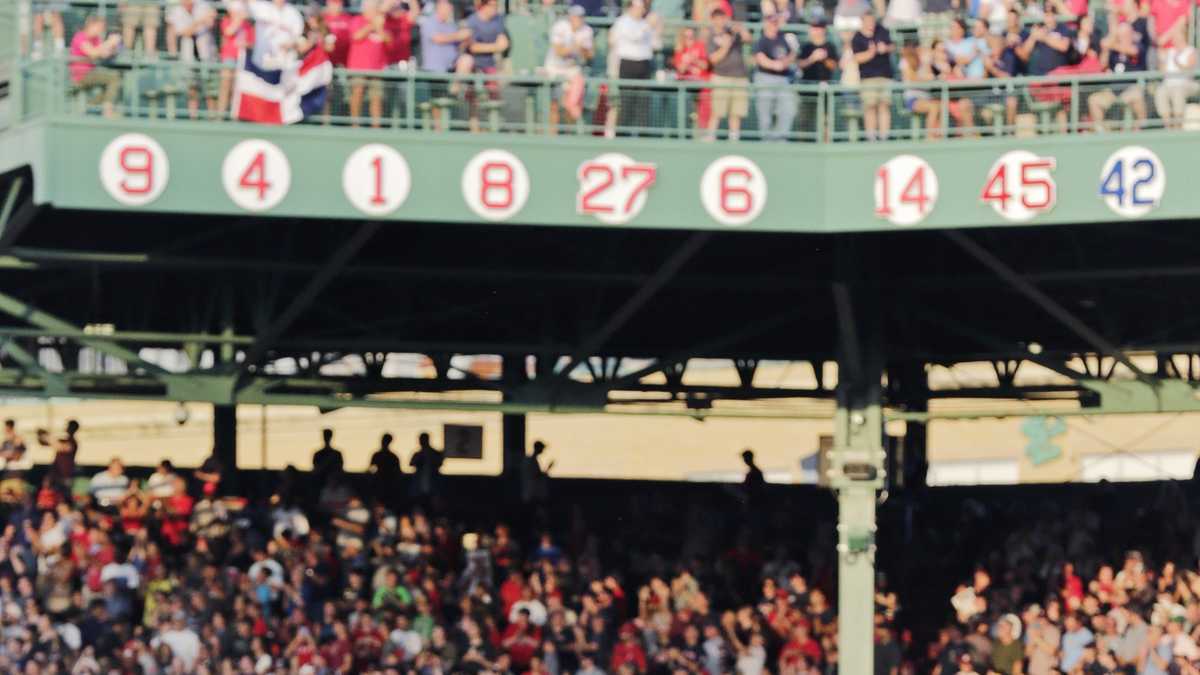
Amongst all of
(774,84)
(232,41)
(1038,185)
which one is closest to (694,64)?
(774,84)

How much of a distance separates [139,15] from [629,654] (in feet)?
30.7

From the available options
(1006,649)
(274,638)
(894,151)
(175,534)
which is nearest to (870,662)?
(1006,649)

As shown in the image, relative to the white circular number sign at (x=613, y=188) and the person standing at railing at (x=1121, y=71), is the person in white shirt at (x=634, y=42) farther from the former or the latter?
the person standing at railing at (x=1121, y=71)

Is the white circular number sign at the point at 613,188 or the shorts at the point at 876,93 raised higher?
the shorts at the point at 876,93

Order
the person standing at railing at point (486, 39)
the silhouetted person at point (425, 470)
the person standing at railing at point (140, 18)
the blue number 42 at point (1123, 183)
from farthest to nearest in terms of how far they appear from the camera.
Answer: the silhouetted person at point (425, 470), the person standing at railing at point (486, 39), the person standing at railing at point (140, 18), the blue number 42 at point (1123, 183)

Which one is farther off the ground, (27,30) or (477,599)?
(27,30)

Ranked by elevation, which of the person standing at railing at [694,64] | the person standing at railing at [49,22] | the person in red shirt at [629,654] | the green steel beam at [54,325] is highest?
the person standing at railing at [49,22]

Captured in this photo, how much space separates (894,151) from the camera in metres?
24.8

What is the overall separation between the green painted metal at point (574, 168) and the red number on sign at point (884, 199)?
68 millimetres

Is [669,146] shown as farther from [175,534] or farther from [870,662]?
[175,534]

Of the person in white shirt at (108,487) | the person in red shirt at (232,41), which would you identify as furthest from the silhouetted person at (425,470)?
the person in red shirt at (232,41)

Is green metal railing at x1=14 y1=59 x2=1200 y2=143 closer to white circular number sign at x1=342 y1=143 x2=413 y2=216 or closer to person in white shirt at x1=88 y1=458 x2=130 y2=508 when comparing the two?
white circular number sign at x1=342 y1=143 x2=413 y2=216

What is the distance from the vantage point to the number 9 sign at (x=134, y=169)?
24.1 m

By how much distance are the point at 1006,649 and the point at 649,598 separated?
441cm
